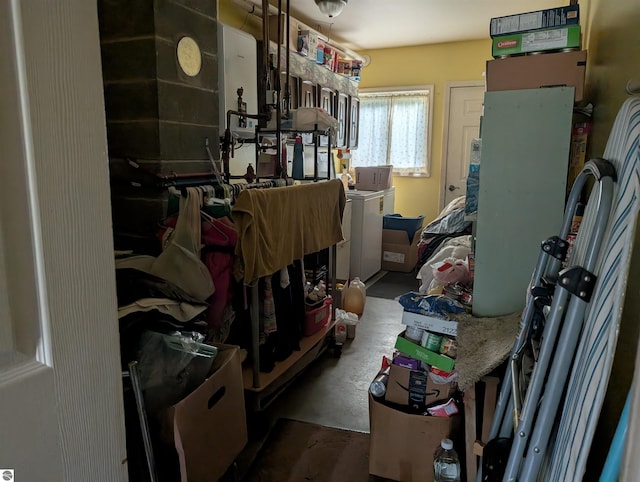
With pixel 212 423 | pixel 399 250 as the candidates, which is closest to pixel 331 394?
pixel 212 423

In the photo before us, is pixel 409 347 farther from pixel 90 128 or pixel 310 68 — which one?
pixel 310 68

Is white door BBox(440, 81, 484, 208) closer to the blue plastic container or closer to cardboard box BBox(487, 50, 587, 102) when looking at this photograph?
the blue plastic container

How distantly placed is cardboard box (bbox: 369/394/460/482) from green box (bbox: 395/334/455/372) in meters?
0.22

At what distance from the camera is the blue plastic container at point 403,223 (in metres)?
5.35

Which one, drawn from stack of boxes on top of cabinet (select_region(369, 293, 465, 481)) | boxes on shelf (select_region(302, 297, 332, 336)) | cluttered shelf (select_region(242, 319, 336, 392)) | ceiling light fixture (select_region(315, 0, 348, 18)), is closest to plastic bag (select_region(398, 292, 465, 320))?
stack of boxes on top of cabinet (select_region(369, 293, 465, 481))

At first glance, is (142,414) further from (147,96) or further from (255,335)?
(147,96)

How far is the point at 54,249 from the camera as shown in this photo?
0.56 meters

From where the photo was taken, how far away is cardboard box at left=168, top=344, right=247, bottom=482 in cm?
136

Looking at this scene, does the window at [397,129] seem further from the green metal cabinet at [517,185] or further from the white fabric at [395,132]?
the green metal cabinet at [517,185]

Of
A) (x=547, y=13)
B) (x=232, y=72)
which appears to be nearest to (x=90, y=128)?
(x=547, y=13)

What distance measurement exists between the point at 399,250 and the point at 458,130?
180 cm

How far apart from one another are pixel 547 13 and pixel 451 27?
11.1 ft

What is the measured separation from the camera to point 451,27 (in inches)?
194

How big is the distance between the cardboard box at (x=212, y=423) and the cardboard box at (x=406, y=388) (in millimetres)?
655
